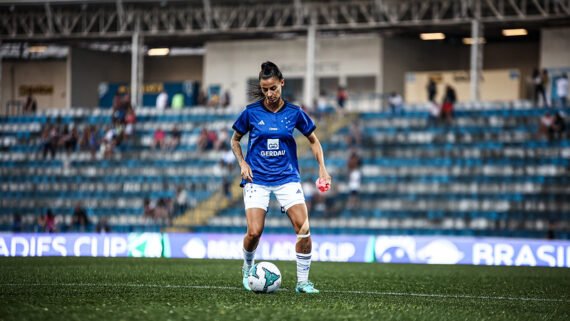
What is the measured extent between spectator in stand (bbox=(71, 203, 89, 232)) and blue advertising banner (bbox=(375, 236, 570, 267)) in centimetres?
1225

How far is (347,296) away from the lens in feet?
30.8

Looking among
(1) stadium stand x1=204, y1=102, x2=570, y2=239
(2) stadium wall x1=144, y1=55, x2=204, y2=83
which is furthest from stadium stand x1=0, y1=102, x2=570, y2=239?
(2) stadium wall x1=144, y1=55, x2=204, y2=83

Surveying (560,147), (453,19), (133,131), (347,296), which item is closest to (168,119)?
(133,131)

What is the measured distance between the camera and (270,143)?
30.7 feet

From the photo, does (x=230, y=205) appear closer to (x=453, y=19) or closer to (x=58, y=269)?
(x=453, y=19)

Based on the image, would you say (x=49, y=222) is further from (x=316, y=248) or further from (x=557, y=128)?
(x=557, y=128)

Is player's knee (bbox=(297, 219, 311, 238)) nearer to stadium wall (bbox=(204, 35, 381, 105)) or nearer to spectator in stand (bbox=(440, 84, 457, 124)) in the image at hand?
spectator in stand (bbox=(440, 84, 457, 124))

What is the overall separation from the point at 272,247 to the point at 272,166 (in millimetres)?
12151

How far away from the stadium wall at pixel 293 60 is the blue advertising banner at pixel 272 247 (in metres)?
14.9

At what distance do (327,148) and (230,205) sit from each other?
393 cm

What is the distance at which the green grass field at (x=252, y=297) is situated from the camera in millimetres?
7215

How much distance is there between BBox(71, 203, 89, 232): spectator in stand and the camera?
29.5m

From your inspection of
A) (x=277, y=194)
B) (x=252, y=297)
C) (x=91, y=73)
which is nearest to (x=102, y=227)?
(x=91, y=73)

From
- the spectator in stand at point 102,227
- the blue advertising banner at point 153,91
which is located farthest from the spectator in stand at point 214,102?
the spectator in stand at point 102,227
